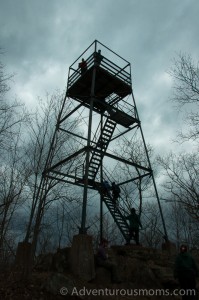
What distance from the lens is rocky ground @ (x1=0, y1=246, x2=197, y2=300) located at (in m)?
8.30

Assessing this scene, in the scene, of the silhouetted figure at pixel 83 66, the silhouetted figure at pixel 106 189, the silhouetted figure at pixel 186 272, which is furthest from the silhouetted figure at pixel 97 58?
the silhouetted figure at pixel 186 272

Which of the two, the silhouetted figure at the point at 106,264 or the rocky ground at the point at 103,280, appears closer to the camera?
the rocky ground at the point at 103,280

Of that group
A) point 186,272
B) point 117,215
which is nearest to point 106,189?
point 117,215

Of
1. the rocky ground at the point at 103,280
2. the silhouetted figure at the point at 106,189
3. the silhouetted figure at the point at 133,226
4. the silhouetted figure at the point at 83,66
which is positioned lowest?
the rocky ground at the point at 103,280

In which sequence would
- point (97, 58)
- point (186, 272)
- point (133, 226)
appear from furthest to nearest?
1. point (97, 58)
2. point (133, 226)
3. point (186, 272)

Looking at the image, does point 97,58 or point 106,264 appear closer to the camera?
point 106,264

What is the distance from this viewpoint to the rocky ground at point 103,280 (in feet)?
27.2

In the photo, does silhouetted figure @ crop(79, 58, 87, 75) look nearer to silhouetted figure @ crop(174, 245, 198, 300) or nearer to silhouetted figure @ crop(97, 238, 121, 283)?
silhouetted figure @ crop(97, 238, 121, 283)

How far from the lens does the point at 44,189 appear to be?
52.4ft

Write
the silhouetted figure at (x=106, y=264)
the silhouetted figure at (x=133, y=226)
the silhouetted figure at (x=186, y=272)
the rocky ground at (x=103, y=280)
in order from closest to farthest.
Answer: the silhouetted figure at (x=186, y=272), the rocky ground at (x=103, y=280), the silhouetted figure at (x=106, y=264), the silhouetted figure at (x=133, y=226)

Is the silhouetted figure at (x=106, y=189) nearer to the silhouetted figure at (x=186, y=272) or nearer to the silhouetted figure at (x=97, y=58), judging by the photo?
the silhouetted figure at (x=97, y=58)

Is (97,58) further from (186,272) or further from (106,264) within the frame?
(186,272)

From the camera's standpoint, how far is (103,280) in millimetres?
9875

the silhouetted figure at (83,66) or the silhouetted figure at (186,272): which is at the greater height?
the silhouetted figure at (83,66)
